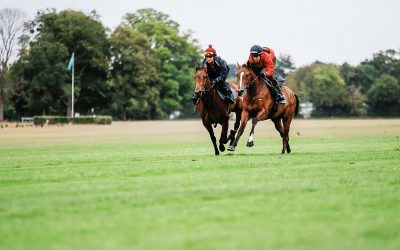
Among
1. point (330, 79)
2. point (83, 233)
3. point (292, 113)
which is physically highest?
point (330, 79)

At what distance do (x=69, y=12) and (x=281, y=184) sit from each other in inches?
3835

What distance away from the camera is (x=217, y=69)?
65.1ft

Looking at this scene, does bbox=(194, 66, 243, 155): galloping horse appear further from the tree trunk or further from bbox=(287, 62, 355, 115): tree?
bbox=(287, 62, 355, 115): tree

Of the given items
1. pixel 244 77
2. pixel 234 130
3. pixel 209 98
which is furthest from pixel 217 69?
pixel 234 130

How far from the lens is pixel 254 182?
32.7 ft

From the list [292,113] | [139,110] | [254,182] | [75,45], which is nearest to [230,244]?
[254,182]

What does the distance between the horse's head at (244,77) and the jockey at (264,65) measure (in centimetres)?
23

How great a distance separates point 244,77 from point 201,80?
4.01 feet

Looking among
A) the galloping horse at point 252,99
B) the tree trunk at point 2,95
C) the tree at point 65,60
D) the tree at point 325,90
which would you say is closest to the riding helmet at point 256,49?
the galloping horse at point 252,99

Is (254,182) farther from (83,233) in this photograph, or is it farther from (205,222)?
(83,233)

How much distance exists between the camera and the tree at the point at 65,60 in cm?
9638

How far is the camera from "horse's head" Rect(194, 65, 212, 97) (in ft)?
61.9

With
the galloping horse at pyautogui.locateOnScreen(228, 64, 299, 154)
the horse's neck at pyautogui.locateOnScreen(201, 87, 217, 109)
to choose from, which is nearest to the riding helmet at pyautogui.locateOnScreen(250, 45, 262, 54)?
the galloping horse at pyautogui.locateOnScreen(228, 64, 299, 154)

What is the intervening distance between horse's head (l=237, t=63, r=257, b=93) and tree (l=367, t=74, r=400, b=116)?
11778cm
